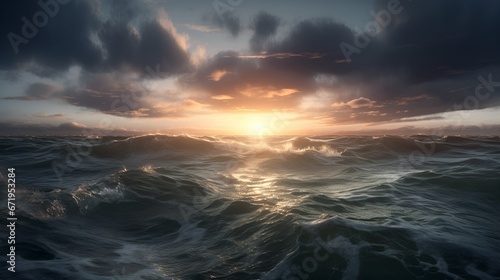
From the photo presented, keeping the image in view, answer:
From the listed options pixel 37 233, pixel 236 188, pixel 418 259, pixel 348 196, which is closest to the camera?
pixel 418 259

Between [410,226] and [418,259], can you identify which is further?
[410,226]

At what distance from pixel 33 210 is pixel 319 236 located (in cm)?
864

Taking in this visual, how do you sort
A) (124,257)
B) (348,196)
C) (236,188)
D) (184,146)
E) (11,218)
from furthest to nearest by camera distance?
(184,146) < (236,188) < (348,196) < (11,218) < (124,257)

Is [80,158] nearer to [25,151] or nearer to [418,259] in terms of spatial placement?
[25,151]

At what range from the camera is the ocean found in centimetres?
590

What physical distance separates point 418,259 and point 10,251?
8.59 m

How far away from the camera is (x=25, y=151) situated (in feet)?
72.6

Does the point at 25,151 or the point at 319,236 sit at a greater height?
the point at 25,151

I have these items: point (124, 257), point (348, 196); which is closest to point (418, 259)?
point (348, 196)

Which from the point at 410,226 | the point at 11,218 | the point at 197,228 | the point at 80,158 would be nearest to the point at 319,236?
the point at 410,226

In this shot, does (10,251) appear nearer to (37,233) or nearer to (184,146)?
(37,233)

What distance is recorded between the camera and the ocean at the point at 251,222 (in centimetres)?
590

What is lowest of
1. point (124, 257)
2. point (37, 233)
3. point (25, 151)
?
point (124, 257)

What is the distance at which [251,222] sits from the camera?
8.66 meters
